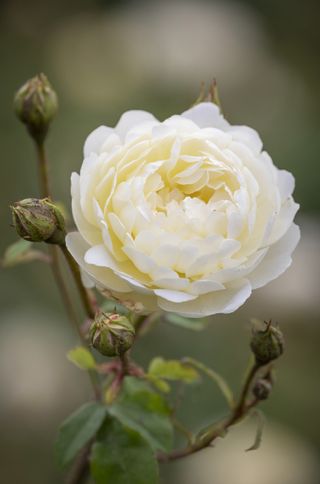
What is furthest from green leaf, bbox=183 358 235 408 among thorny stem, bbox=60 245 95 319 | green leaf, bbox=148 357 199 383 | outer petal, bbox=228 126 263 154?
outer petal, bbox=228 126 263 154

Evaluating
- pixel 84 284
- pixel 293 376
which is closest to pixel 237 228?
pixel 84 284

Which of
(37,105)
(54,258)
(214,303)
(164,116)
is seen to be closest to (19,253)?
(54,258)

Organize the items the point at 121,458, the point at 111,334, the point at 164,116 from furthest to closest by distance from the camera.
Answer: the point at 164,116, the point at 121,458, the point at 111,334

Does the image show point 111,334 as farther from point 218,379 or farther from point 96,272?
point 218,379

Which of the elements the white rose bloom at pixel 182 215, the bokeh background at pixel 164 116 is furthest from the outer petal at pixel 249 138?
the bokeh background at pixel 164 116

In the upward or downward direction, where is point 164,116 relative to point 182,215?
downward

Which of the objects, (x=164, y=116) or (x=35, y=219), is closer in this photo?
(x=35, y=219)

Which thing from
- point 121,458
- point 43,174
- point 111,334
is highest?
point 43,174

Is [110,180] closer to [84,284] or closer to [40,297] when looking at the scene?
[84,284]

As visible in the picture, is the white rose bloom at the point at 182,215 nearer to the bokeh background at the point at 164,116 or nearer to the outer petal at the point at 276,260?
the outer petal at the point at 276,260
